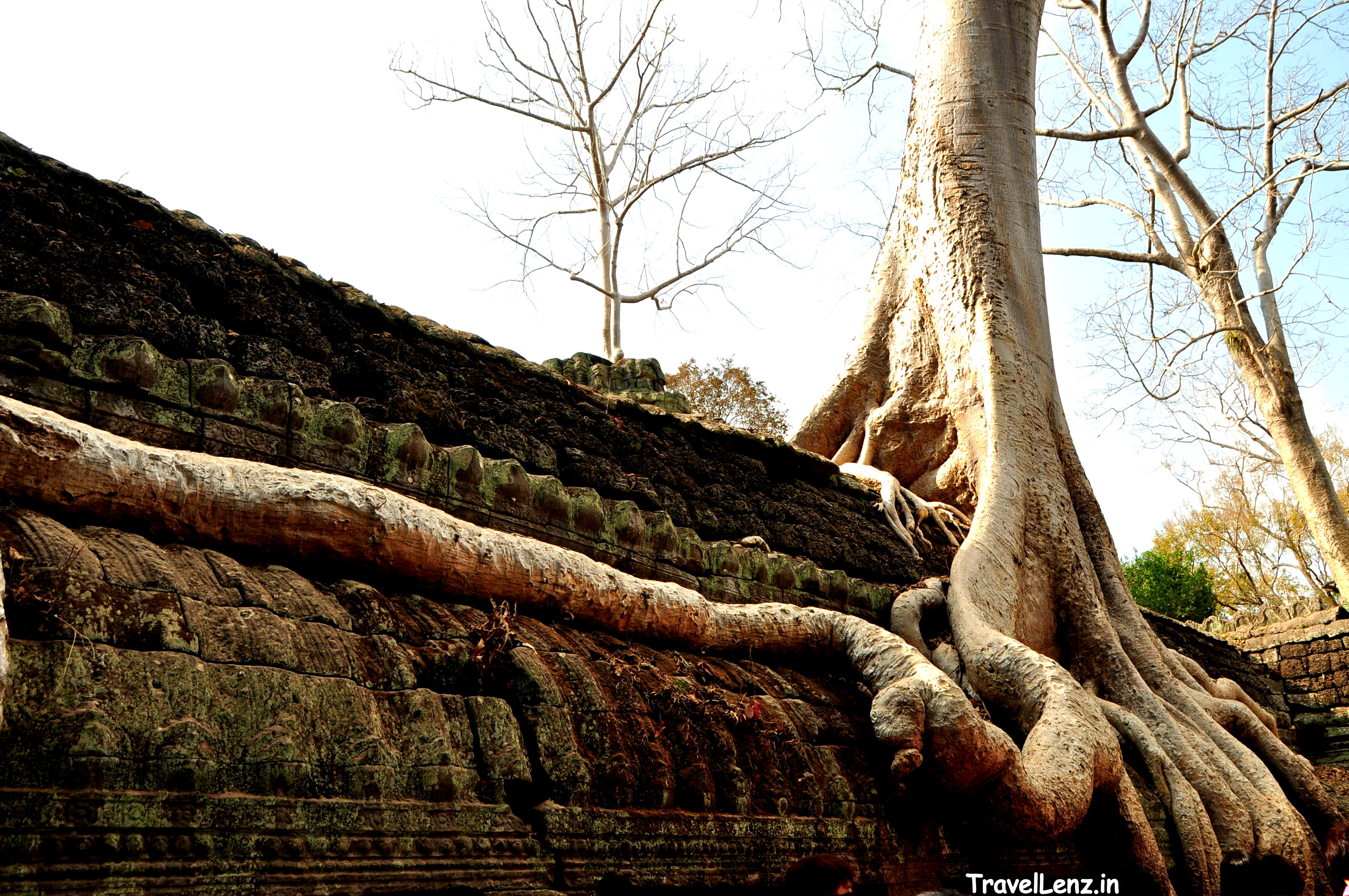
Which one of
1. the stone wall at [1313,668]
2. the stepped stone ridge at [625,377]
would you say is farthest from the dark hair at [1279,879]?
the stone wall at [1313,668]

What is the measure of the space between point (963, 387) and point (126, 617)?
15.6ft

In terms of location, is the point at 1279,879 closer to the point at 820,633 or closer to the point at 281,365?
the point at 820,633

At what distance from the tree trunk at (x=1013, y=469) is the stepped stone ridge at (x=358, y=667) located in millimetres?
356

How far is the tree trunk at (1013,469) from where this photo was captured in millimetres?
3688

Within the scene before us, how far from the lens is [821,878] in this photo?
1.87m

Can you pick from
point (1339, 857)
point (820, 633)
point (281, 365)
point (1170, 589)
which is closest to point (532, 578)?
point (281, 365)

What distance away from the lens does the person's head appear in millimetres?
1865

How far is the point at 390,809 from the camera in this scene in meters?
1.79

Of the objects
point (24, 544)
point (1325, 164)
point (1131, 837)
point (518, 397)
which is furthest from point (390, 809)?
point (1325, 164)

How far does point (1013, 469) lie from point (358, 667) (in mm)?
3833

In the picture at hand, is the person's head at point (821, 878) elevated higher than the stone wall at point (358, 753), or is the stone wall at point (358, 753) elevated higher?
the stone wall at point (358, 753)

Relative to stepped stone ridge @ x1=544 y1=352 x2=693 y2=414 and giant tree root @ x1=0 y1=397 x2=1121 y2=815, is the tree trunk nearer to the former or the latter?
giant tree root @ x1=0 y1=397 x2=1121 y2=815

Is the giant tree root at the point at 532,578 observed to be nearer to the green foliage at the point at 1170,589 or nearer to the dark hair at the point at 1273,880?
the dark hair at the point at 1273,880

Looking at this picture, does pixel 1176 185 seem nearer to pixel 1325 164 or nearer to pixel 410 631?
pixel 1325 164
